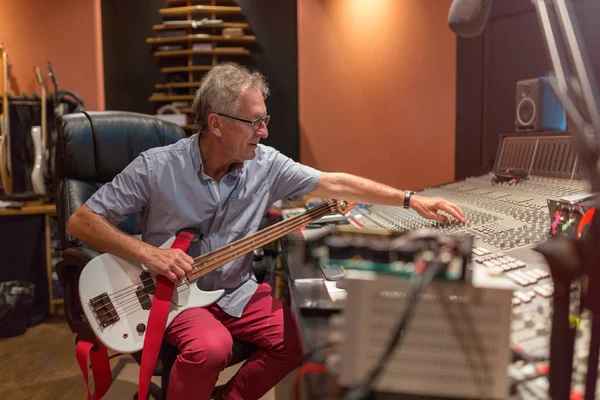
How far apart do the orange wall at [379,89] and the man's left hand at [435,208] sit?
6.11 feet

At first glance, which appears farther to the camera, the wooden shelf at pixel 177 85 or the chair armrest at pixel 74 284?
the wooden shelf at pixel 177 85

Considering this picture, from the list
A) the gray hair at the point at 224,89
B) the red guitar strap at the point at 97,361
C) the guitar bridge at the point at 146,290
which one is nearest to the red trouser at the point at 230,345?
the guitar bridge at the point at 146,290

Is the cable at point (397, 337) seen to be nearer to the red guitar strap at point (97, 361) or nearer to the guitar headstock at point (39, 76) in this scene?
the red guitar strap at point (97, 361)

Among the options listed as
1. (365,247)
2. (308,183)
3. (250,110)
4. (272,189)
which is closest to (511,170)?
(308,183)

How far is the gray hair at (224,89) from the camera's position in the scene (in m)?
1.74

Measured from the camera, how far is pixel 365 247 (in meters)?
0.78

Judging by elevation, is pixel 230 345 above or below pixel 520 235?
below

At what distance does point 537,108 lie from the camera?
7.57ft

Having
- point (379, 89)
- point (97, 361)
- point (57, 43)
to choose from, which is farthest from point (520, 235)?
point (57, 43)

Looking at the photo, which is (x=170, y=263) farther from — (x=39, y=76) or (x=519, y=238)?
(x=39, y=76)

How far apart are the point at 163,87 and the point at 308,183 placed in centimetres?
209

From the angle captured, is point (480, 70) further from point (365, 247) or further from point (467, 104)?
point (365, 247)

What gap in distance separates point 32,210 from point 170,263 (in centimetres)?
199

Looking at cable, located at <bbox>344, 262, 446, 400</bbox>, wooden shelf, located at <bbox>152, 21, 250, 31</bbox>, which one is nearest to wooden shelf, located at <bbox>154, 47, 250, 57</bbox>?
wooden shelf, located at <bbox>152, 21, 250, 31</bbox>
